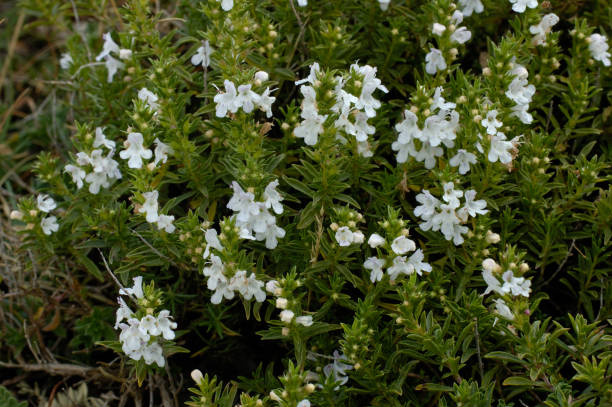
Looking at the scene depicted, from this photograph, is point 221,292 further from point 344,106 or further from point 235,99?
point 344,106

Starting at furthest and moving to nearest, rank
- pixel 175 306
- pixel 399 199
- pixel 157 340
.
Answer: pixel 175 306, pixel 399 199, pixel 157 340

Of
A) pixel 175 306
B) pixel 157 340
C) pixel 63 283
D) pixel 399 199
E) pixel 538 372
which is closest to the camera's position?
pixel 538 372

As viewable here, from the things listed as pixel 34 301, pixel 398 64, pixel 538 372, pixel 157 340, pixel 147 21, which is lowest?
pixel 34 301

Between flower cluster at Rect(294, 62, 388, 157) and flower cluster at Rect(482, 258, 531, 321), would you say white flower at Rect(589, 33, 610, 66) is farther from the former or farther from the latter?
flower cluster at Rect(482, 258, 531, 321)

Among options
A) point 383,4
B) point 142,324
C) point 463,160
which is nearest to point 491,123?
point 463,160

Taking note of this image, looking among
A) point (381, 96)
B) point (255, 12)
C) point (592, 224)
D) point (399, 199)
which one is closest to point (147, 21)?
point (255, 12)

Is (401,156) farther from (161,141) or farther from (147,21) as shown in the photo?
(147,21)
